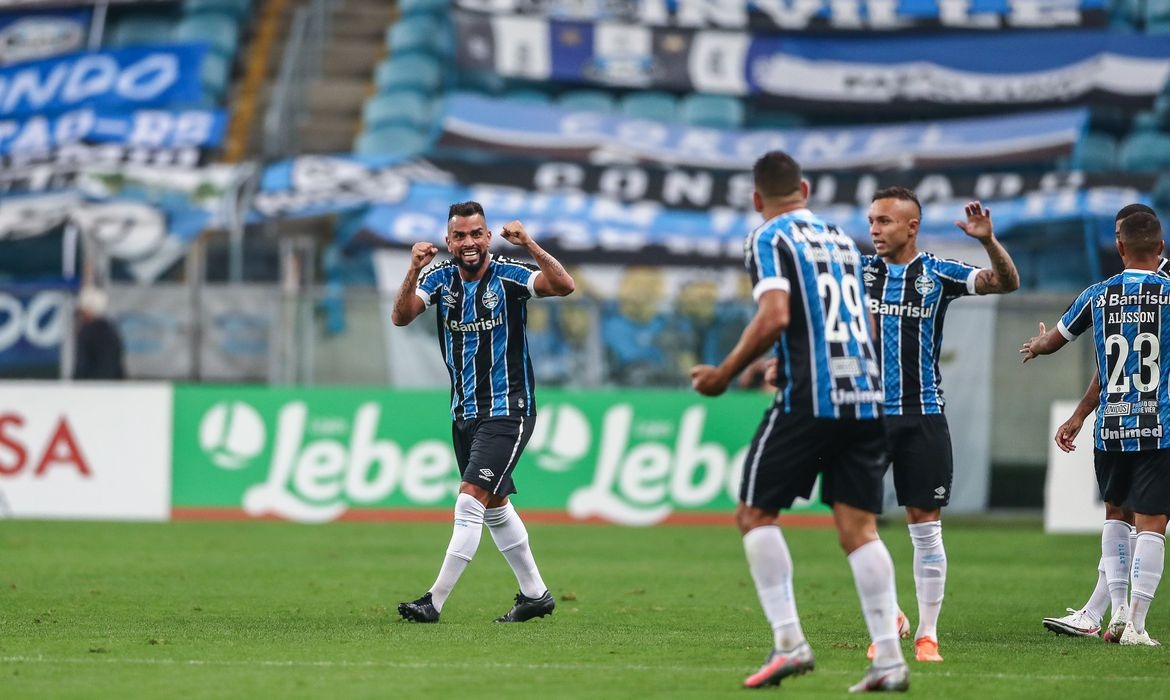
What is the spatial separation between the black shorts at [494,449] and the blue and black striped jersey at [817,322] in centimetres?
307

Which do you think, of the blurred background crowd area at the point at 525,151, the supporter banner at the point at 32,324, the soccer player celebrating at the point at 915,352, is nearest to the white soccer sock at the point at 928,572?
the soccer player celebrating at the point at 915,352

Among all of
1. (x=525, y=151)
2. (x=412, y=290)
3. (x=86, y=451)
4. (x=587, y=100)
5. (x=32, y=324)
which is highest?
(x=587, y=100)

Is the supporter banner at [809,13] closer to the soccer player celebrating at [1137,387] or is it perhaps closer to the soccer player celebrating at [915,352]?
the soccer player celebrating at [1137,387]

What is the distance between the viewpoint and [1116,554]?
402 inches

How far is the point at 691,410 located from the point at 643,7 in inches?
440

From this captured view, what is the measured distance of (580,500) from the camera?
19109 millimetres

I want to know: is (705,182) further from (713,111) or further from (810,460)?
(810,460)

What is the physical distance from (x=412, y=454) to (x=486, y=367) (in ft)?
28.3

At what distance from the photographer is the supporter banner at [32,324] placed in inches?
806

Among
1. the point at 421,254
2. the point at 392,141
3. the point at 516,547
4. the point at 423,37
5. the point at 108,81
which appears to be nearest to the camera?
the point at 421,254

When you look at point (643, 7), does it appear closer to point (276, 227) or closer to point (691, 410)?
point (276, 227)

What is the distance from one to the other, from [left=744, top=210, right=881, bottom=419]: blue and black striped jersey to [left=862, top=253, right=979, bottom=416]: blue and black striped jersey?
5.78ft

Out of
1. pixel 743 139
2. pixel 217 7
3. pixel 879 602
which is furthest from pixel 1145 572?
pixel 217 7

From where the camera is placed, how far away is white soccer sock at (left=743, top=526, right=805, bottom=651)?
24.5 ft
